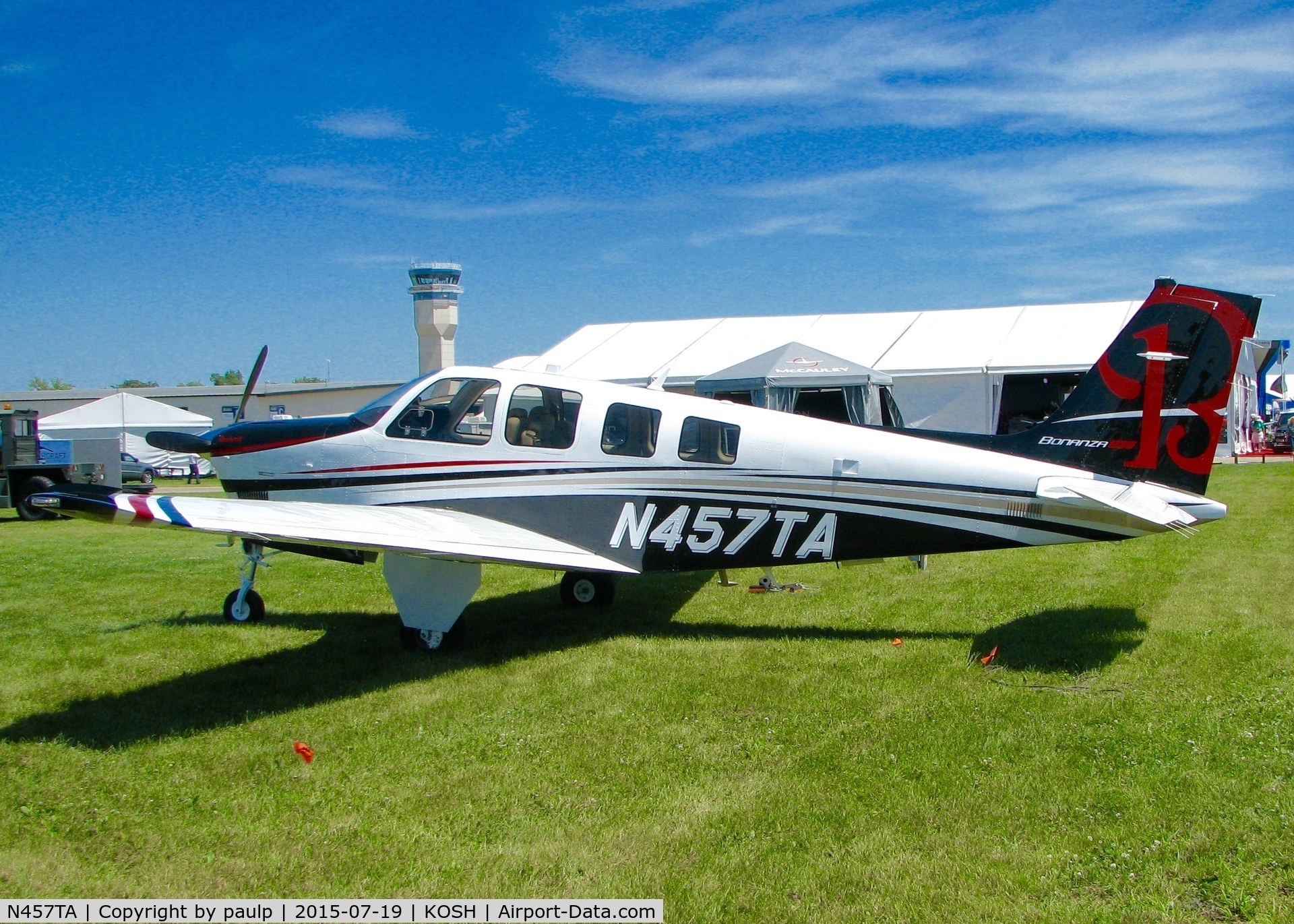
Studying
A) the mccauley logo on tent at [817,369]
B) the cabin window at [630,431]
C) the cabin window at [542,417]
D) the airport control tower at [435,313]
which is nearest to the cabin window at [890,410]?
the mccauley logo on tent at [817,369]

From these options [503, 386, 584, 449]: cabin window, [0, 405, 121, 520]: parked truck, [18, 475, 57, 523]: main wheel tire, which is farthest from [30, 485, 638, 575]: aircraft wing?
[0, 405, 121, 520]: parked truck

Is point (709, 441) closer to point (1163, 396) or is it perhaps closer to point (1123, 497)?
point (1123, 497)

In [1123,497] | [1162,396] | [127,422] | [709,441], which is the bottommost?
[127,422]

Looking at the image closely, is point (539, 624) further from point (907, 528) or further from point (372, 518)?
point (907, 528)

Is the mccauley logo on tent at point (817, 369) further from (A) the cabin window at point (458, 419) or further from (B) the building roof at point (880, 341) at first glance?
(A) the cabin window at point (458, 419)

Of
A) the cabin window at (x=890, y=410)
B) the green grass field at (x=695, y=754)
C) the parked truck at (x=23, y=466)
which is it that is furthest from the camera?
the cabin window at (x=890, y=410)

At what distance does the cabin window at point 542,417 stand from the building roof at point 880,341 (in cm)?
1774

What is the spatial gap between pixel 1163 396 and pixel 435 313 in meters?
61.7

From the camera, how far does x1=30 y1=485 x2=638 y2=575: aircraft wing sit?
17.0 feet

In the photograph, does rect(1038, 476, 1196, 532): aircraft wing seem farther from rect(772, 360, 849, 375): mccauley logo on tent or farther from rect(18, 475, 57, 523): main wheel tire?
rect(18, 475, 57, 523): main wheel tire

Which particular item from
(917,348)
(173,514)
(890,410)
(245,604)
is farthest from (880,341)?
(173,514)

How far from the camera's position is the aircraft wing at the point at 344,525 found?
5188 mm

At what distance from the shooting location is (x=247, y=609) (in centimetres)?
872

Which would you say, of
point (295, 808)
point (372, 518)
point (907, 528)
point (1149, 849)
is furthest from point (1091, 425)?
point (295, 808)
